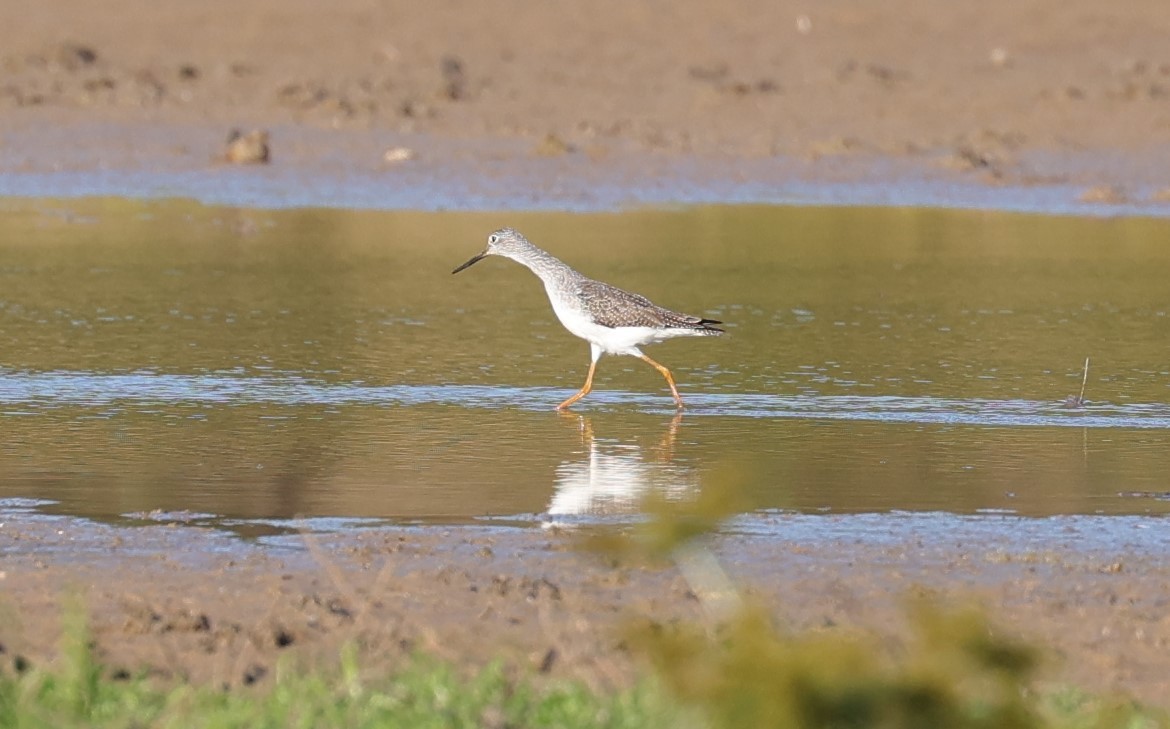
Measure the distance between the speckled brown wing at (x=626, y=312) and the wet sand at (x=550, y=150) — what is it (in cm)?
330

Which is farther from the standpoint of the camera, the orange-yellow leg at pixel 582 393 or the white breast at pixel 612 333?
the white breast at pixel 612 333

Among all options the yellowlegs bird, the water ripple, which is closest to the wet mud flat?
the water ripple

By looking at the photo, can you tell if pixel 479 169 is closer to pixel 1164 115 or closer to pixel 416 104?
pixel 416 104

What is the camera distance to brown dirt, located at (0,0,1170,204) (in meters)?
20.0

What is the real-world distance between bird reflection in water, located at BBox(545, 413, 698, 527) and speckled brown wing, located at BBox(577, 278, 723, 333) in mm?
1048

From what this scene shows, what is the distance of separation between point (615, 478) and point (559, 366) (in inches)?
123

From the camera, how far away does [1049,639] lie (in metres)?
5.91

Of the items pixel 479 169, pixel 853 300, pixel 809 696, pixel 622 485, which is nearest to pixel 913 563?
pixel 622 485

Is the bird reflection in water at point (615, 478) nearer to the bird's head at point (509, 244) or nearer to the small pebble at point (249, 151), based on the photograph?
the bird's head at point (509, 244)

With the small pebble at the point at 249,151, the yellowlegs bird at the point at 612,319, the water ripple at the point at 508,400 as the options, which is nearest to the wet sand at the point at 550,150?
the small pebble at the point at 249,151

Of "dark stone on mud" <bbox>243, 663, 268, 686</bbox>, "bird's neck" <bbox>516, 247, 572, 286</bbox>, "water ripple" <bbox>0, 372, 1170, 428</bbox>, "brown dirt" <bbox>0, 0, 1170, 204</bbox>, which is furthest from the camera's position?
"brown dirt" <bbox>0, 0, 1170, 204</bbox>

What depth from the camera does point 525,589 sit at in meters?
6.33

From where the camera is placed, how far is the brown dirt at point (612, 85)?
65.8 ft

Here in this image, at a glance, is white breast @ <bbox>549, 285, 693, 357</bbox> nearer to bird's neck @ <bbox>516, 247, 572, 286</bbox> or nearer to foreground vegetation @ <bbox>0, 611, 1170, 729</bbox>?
bird's neck @ <bbox>516, 247, 572, 286</bbox>
